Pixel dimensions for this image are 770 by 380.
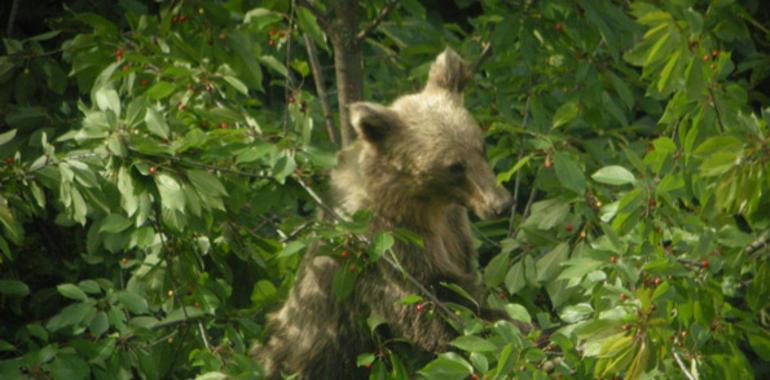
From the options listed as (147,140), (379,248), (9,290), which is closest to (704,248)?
(379,248)

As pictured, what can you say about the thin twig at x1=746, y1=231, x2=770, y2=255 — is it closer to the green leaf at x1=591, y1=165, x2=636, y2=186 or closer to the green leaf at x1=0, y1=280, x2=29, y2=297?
the green leaf at x1=591, y1=165, x2=636, y2=186

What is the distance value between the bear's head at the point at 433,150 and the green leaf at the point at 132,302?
1.32 meters

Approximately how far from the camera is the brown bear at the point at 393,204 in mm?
5328

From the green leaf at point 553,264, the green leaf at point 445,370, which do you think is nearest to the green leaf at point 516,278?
the green leaf at point 553,264

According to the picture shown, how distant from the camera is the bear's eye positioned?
210 inches

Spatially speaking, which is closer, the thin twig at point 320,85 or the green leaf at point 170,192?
the green leaf at point 170,192

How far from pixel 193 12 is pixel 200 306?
4.14 ft

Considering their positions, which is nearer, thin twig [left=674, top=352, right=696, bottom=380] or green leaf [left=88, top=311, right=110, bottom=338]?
thin twig [left=674, top=352, right=696, bottom=380]

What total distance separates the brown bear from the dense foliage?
0.66 feet

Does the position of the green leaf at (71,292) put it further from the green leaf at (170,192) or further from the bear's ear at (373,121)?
→ the bear's ear at (373,121)

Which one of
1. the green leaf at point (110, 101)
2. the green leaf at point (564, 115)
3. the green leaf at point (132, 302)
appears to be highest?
the green leaf at point (110, 101)

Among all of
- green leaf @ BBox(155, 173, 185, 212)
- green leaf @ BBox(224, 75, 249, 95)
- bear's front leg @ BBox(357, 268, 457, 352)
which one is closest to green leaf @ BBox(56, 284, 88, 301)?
green leaf @ BBox(155, 173, 185, 212)

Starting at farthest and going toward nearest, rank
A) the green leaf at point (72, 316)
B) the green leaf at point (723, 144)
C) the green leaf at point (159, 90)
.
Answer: the green leaf at point (159, 90) → the green leaf at point (72, 316) → the green leaf at point (723, 144)

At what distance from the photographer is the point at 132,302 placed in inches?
173
